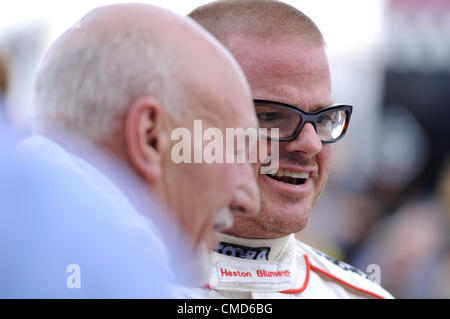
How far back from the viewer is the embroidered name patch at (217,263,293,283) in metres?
1.76

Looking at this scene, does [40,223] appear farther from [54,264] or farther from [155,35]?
[155,35]

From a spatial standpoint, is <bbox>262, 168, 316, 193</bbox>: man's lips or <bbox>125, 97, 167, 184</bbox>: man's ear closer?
<bbox>125, 97, 167, 184</bbox>: man's ear

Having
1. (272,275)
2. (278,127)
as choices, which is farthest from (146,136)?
(272,275)

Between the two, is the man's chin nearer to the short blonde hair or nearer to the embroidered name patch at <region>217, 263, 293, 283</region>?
the embroidered name patch at <region>217, 263, 293, 283</region>

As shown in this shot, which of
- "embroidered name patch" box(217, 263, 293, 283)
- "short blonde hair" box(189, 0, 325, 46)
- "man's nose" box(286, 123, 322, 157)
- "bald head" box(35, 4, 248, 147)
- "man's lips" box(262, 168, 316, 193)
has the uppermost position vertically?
"short blonde hair" box(189, 0, 325, 46)

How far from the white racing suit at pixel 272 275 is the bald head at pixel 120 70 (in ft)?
2.40

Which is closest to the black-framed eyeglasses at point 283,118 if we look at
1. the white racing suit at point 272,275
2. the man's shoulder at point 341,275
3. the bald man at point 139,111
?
the white racing suit at point 272,275

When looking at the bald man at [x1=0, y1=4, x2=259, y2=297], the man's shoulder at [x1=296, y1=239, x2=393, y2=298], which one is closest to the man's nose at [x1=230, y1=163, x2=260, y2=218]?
the bald man at [x1=0, y1=4, x2=259, y2=297]

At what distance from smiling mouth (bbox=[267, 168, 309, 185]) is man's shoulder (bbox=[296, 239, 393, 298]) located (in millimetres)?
314

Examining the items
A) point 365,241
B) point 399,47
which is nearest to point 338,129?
point 365,241

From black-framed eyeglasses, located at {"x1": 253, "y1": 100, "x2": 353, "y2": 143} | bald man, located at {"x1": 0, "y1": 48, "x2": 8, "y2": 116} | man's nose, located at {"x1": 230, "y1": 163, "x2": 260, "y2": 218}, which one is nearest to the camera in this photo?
man's nose, located at {"x1": 230, "y1": 163, "x2": 260, "y2": 218}

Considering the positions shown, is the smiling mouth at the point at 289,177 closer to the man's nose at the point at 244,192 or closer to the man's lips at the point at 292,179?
the man's lips at the point at 292,179

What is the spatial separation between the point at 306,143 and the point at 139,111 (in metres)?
0.82

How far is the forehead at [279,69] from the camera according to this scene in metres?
1.77
